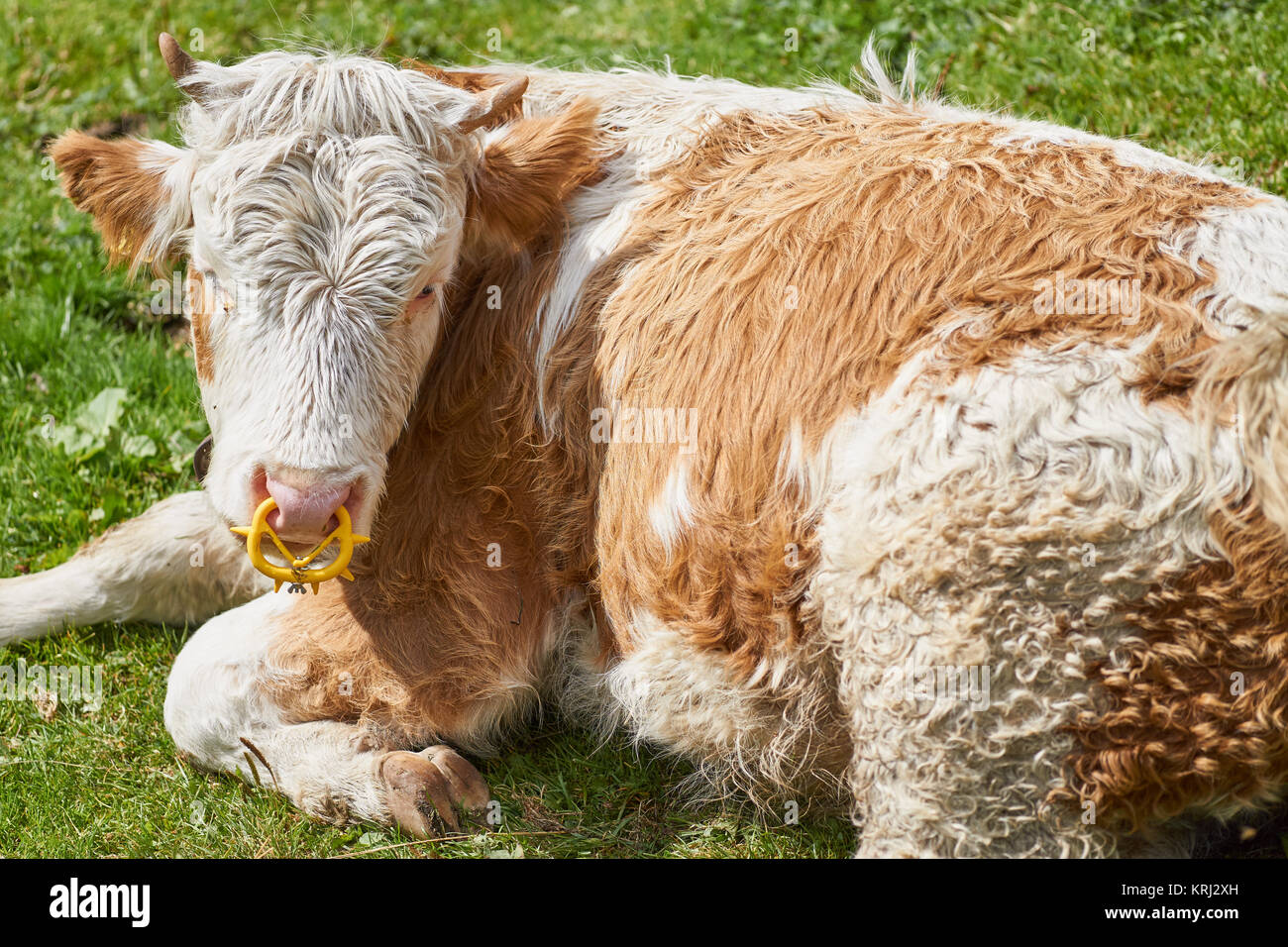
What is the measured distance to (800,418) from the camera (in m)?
3.56

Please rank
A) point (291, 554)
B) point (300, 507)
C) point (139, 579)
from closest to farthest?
point (300, 507) < point (291, 554) < point (139, 579)

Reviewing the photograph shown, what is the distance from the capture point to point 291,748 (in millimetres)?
4238

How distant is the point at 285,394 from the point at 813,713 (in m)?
1.80

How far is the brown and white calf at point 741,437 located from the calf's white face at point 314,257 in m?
0.01

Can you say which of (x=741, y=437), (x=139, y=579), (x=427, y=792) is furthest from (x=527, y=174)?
(x=139, y=579)

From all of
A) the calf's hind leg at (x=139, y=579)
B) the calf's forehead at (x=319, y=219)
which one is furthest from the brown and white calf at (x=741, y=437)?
the calf's hind leg at (x=139, y=579)

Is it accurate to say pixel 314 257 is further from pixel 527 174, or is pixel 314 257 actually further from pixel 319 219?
pixel 527 174

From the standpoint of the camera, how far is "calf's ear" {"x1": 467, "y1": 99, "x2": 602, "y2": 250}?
4.07 m

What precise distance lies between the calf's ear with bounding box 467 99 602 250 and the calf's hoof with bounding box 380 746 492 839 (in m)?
1.75

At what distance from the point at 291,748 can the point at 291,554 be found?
3.21 feet

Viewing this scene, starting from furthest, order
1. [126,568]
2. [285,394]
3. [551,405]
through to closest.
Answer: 1. [126,568]
2. [551,405]
3. [285,394]

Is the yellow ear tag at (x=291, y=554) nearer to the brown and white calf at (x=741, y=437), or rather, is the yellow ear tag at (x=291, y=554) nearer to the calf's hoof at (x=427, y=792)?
the brown and white calf at (x=741, y=437)
